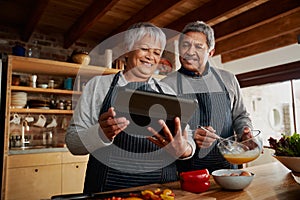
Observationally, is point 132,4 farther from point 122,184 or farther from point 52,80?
point 122,184

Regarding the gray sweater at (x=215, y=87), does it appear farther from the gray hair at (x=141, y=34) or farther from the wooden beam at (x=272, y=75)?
the wooden beam at (x=272, y=75)

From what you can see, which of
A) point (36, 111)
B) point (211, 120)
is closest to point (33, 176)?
point (36, 111)

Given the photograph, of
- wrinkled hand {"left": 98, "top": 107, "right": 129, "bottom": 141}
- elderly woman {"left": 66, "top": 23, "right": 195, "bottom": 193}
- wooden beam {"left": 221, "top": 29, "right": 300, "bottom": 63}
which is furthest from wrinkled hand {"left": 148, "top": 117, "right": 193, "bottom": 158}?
wooden beam {"left": 221, "top": 29, "right": 300, "bottom": 63}

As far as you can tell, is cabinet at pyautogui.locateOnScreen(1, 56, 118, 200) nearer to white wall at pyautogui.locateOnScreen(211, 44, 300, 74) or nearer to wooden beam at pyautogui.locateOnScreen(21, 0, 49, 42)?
wooden beam at pyautogui.locateOnScreen(21, 0, 49, 42)

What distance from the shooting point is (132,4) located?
2711mm

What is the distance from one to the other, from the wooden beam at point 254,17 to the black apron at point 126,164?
6.98 feet

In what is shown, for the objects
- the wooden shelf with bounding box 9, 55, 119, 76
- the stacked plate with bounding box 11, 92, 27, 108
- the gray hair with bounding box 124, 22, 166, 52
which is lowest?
the stacked plate with bounding box 11, 92, 27, 108

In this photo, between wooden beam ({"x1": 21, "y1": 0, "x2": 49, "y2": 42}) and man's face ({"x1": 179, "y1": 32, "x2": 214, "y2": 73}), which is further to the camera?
wooden beam ({"x1": 21, "y1": 0, "x2": 49, "y2": 42})

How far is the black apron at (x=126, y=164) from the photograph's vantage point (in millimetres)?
1078

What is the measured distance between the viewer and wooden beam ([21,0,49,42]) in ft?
7.84

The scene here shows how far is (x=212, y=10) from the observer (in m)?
2.62

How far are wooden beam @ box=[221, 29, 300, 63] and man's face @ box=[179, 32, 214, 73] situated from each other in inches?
108

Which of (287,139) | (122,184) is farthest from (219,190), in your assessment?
(287,139)

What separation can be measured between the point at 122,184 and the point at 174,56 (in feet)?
8.84
